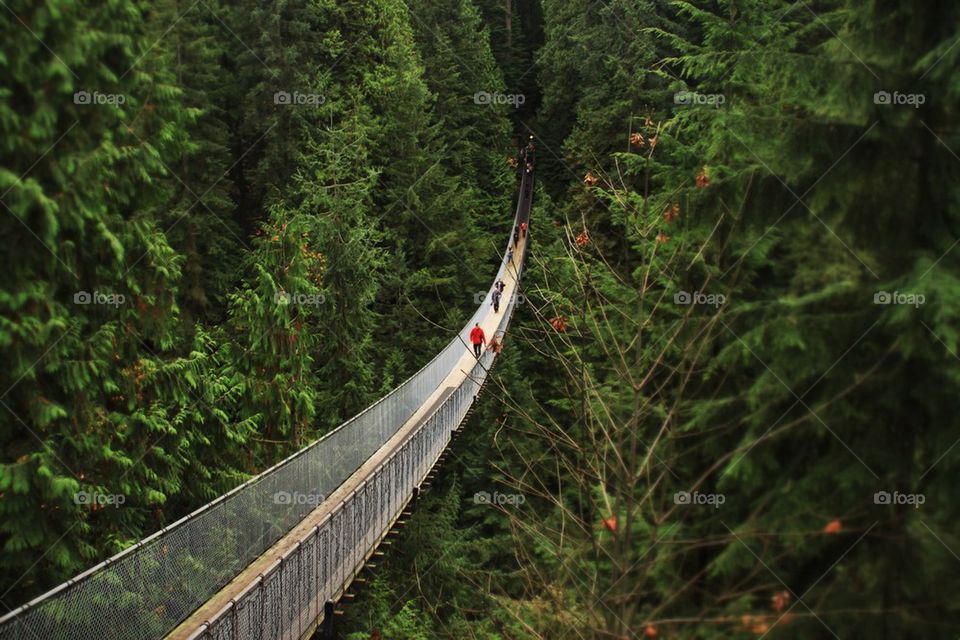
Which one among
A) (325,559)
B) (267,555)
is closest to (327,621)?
(325,559)

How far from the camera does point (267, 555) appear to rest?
347 inches

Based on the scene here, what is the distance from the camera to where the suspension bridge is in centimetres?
573

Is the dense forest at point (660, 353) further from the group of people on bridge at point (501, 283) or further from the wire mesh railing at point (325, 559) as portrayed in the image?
the group of people on bridge at point (501, 283)

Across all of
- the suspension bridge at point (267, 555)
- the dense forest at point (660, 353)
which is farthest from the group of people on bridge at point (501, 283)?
the dense forest at point (660, 353)

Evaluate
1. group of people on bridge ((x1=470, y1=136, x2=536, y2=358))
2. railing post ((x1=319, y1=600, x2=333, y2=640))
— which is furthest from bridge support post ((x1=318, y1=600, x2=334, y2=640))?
group of people on bridge ((x1=470, y1=136, x2=536, y2=358))

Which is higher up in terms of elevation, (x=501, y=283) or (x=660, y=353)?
(x=501, y=283)

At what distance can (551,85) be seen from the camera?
41906 mm

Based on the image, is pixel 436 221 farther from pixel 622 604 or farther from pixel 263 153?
pixel 622 604

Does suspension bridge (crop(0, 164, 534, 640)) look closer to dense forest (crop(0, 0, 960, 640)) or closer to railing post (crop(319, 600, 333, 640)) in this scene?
railing post (crop(319, 600, 333, 640))

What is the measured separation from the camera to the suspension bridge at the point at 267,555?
5734mm

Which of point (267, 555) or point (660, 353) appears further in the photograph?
point (267, 555)

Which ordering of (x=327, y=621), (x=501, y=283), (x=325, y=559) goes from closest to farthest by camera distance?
(x=327, y=621)
(x=325, y=559)
(x=501, y=283)

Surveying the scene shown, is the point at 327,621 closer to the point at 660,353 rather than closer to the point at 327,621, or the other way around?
the point at 327,621

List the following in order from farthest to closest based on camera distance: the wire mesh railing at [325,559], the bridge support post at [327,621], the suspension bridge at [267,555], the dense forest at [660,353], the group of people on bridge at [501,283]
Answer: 1. the group of people on bridge at [501,283]
2. the bridge support post at [327,621]
3. the wire mesh railing at [325,559]
4. the suspension bridge at [267,555]
5. the dense forest at [660,353]
